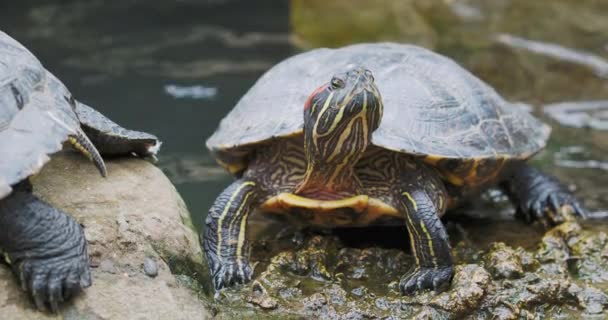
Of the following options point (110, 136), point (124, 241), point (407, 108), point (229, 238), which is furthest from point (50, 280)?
point (407, 108)

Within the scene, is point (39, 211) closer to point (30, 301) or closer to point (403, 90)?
point (30, 301)

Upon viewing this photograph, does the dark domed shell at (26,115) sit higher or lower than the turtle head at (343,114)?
higher

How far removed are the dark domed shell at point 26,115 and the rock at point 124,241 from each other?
358mm

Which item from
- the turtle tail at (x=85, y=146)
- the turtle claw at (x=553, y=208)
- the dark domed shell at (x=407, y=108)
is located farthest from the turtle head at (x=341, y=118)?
the turtle claw at (x=553, y=208)

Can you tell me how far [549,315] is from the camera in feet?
11.5

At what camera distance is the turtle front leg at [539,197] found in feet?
15.9

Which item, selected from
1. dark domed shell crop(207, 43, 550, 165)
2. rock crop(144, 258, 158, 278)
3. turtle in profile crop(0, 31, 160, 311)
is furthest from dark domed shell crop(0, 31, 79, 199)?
dark domed shell crop(207, 43, 550, 165)

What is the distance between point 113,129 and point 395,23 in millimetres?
6671

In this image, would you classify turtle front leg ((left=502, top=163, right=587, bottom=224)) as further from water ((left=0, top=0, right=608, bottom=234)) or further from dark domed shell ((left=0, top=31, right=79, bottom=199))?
dark domed shell ((left=0, top=31, right=79, bottom=199))

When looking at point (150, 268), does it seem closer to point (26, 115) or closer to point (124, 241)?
point (124, 241)

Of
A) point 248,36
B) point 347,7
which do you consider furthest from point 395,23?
point 248,36

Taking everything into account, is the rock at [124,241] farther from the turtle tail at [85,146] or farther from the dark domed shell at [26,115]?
the dark domed shell at [26,115]

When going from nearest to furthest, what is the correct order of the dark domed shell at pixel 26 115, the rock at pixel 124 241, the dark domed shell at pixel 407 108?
the dark domed shell at pixel 26 115, the rock at pixel 124 241, the dark domed shell at pixel 407 108

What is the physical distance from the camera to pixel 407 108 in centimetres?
423
